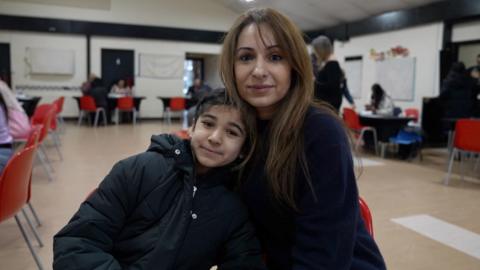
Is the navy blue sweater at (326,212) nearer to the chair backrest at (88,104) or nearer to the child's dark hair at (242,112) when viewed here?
the child's dark hair at (242,112)

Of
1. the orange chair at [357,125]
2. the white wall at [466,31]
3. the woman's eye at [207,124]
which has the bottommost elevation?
the orange chair at [357,125]

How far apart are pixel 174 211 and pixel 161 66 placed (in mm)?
11632

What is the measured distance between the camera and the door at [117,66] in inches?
462

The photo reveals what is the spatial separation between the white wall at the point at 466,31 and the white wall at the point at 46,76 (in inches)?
366

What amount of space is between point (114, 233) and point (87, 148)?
19.2 ft

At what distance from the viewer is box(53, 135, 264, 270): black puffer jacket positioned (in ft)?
3.49

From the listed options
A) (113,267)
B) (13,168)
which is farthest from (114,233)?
(13,168)

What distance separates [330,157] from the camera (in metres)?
0.95

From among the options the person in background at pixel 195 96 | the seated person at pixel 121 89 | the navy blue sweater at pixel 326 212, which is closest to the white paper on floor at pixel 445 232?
the person in background at pixel 195 96

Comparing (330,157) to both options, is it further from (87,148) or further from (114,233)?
(87,148)

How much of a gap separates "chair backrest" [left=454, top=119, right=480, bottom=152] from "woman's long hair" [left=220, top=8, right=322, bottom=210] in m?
4.00

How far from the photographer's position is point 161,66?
12.3 metres

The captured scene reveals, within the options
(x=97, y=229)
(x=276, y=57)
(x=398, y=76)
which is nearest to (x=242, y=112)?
(x=276, y=57)

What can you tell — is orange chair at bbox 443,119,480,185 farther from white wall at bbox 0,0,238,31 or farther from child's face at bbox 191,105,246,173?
white wall at bbox 0,0,238,31
